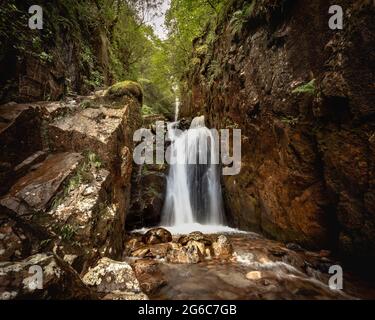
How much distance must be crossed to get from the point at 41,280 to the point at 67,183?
6.92 feet

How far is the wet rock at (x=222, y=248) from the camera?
5.02m

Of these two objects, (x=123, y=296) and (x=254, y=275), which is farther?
(x=254, y=275)

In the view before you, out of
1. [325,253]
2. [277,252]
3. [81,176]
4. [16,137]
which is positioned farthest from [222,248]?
[16,137]

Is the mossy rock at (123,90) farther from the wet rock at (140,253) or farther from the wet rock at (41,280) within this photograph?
the wet rock at (41,280)

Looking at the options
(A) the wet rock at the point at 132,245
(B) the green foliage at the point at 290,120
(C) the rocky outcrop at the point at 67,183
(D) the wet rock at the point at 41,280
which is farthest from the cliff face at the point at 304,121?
(D) the wet rock at the point at 41,280

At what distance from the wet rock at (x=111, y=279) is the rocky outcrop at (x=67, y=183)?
0.19 m

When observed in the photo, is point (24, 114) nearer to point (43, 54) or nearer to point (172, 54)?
point (43, 54)

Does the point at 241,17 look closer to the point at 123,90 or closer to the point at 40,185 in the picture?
the point at 123,90

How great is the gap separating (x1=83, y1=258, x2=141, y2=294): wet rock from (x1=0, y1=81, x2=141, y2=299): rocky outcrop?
19 cm

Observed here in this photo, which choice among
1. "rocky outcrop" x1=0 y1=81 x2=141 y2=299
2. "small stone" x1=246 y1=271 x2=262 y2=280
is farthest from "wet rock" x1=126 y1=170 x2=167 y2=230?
"small stone" x1=246 y1=271 x2=262 y2=280

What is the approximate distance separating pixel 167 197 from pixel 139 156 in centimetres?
Answer: 192

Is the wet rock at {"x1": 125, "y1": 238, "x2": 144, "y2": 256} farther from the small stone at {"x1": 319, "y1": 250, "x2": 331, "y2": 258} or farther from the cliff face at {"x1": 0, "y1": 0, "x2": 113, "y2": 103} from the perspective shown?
the cliff face at {"x1": 0, "y1": 0, "x2": 113, "y2": 103}

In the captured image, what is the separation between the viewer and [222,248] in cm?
515

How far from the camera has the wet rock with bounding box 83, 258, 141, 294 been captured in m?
3.32
